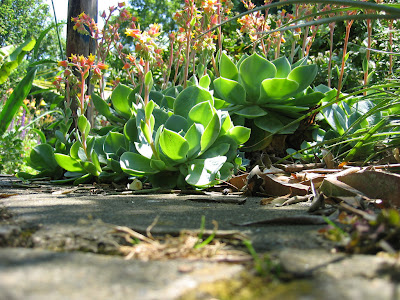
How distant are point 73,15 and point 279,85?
7.28ft

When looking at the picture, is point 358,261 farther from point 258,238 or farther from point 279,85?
point 279,85

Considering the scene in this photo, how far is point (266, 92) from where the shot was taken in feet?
7.77

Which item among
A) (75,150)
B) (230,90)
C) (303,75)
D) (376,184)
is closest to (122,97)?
(75,150)

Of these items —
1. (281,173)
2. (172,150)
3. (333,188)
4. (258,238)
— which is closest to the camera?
(258,238)

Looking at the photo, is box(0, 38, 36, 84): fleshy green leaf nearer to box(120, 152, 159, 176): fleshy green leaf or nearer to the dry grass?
box(120, 152, 159, 176): fleshy green leaf

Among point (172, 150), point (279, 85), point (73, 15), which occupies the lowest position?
point (172, 150)

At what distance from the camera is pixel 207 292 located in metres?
0.53

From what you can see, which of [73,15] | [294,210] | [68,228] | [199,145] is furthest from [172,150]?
[73,15]

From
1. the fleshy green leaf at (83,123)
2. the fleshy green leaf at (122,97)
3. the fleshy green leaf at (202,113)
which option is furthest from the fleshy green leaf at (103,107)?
the fleshy green leaf at (202,113)

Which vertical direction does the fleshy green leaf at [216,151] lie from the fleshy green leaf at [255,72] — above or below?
below

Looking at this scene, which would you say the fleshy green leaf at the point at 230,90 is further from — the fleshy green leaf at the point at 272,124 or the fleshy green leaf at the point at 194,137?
the fleshy green leaf at the point at 194,137

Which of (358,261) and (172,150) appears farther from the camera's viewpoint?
(172,150)

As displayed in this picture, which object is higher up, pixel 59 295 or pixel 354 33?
pixel 354 33

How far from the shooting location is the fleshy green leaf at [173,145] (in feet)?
5.91
